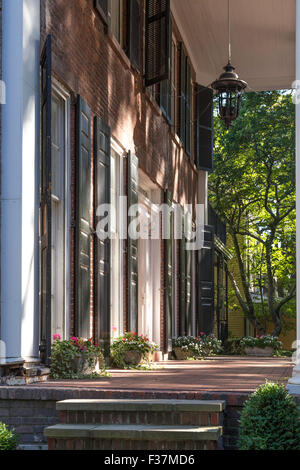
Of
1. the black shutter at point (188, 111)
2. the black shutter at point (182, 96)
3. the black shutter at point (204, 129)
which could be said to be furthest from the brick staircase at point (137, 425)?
the black shutter at point (204, 129)

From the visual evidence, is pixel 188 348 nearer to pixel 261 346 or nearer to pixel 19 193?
pixel 261 346

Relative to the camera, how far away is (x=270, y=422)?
5.77 meters

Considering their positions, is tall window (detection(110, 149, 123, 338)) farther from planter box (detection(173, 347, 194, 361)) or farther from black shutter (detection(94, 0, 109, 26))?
planter box (detection(173, 347, 194, 361))

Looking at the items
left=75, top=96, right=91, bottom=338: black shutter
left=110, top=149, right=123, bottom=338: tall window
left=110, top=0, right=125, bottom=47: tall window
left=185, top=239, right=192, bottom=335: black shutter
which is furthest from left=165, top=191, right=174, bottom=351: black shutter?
left=75, top=96, right=91, bottom=338: black shutter

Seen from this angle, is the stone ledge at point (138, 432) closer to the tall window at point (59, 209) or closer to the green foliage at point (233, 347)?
the tall window at point (59, 209)

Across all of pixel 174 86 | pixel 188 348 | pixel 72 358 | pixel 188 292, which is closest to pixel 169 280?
pixel 188 348

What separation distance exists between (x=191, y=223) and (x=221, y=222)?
7.12m

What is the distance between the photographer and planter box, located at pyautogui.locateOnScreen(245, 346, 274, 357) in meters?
20.2

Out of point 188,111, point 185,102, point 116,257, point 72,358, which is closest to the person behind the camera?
point 72,358

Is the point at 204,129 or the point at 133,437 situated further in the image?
the point at 204,129

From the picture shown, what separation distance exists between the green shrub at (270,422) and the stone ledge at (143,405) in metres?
0.35

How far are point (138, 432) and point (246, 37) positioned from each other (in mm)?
14258

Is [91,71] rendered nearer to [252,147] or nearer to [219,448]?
[219,448]

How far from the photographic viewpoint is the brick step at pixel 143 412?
6.23 metres
